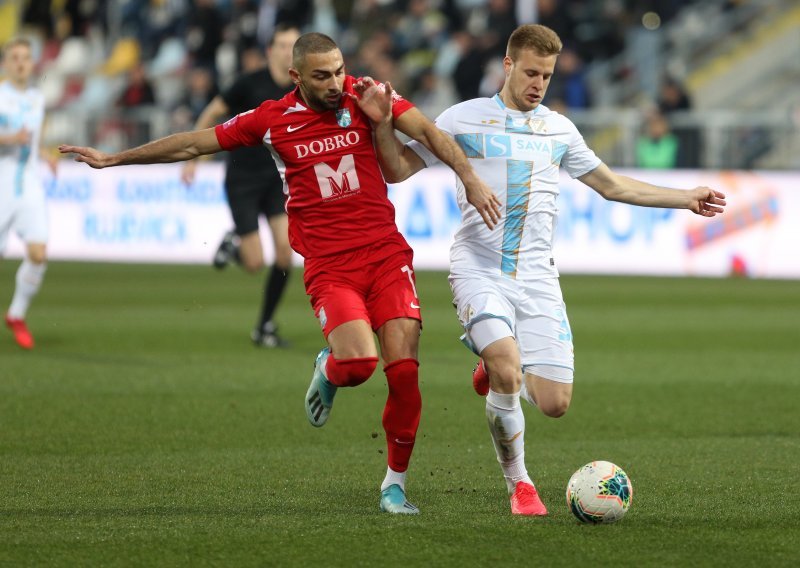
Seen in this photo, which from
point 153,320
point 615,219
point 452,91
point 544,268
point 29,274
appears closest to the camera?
point 544,268

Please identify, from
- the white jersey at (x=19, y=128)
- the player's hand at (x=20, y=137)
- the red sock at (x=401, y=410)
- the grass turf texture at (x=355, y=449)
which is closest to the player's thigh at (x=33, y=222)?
the white jersey at (x=19, y=128)

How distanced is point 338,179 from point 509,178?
81cm

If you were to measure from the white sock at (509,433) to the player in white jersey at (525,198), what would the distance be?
234 mm

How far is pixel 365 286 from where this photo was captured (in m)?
6.43

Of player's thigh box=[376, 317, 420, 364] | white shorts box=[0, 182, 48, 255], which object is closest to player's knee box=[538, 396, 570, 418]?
player's thigh box=[376, 317, 420, 364]

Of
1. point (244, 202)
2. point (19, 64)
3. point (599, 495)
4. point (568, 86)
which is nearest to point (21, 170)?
point (19, 64)

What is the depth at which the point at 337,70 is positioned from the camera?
6246mm

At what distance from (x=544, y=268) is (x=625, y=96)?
1617 centimetres

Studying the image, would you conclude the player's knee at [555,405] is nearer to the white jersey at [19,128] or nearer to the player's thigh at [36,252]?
the player's thigh at [36,252]

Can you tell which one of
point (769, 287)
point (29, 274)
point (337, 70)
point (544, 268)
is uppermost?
point (337, 70)

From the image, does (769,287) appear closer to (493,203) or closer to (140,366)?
(140,366)

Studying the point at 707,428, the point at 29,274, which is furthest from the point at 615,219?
the point at 707,428

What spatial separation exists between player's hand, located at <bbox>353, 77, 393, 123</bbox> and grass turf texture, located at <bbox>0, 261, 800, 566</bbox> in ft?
5.61

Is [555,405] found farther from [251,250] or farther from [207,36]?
[207,36]
